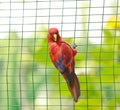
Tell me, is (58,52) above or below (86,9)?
below

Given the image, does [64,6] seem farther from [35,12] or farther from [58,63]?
[58,63]

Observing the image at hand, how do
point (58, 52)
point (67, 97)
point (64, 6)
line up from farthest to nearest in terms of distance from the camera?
point (67, 97) → point (64, 6) → point (58, 52)

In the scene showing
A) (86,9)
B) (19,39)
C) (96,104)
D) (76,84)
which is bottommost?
(96,104)

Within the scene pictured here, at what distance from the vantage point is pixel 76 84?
1.05 meters

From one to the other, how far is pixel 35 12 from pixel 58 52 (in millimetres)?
306

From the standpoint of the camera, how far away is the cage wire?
129cm

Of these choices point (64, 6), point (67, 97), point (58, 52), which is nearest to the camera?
point (58, 52)

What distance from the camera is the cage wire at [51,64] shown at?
1.29 metres

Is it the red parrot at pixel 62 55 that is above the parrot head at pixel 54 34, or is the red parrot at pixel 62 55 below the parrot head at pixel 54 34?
below

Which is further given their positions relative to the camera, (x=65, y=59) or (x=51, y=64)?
(x=51, y=64)

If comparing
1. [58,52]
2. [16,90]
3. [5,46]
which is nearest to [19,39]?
[5,46]

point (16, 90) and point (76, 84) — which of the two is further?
point (16, 90)

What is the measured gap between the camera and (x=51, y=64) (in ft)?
4.50

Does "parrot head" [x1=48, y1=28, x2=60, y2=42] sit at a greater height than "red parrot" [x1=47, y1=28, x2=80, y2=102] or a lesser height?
greater
